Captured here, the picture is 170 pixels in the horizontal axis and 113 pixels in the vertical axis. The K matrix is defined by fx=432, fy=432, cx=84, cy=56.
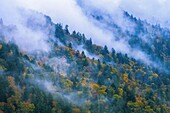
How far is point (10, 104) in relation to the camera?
196000 mm

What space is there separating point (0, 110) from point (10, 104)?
5796 mm

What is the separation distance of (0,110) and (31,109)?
1422cm

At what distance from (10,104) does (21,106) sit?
509 cm

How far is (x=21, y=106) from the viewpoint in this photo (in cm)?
19738

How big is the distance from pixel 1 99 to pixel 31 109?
48.5 ft

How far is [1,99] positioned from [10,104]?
6.04 m

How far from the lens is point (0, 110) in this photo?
192 metres

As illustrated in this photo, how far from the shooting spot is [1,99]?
199250mm

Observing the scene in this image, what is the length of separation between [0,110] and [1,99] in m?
8.21
